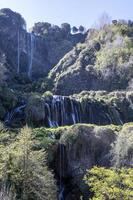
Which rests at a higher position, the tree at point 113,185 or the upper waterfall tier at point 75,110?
the tree at point 113,185

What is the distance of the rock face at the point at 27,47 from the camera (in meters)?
108

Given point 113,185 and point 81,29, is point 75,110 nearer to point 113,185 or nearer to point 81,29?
point 113,185

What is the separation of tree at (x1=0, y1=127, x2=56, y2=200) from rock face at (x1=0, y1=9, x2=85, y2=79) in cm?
7350

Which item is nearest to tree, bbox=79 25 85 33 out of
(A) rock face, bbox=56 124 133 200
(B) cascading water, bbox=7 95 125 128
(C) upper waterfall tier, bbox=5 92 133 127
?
(C) upper waterfall tier, bbox=5 92 133 127

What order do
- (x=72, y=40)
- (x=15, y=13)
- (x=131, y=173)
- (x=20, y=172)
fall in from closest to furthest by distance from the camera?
(x=131, y=173) < (x=20, y=172) < (x=15, y=13) < (x=72, y=40)

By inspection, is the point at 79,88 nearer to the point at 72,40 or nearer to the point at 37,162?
the point at 72,40

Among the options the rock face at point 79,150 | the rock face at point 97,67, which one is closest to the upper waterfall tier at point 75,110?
the rock face at point 97,67

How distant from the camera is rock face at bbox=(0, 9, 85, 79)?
10800 centimetres

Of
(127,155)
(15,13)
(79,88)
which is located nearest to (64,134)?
(127,155)

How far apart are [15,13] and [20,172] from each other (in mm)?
92134

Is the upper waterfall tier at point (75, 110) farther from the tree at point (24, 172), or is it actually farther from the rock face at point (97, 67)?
the tree at point (24, 172)

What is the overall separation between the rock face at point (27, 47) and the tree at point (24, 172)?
73.5 m

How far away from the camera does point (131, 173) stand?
70.5 feet

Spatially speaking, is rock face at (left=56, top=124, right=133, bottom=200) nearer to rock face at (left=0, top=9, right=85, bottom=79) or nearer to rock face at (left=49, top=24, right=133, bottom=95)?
rock face at (left=49, top=24, right=133, bottom=95)
